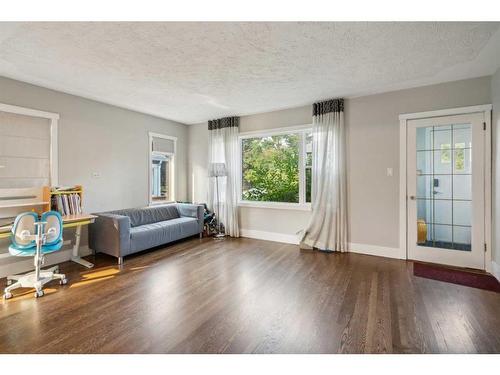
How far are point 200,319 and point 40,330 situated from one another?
1.24 metres

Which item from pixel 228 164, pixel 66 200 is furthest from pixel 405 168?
pixel 66 200

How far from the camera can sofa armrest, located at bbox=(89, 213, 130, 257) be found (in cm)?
345

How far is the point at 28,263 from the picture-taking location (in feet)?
10.6

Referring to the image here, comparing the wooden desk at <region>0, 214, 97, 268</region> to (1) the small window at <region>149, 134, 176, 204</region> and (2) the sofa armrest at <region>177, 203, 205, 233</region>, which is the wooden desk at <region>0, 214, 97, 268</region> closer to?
(1) the small window at <region>149, 134, 176, 204</region>

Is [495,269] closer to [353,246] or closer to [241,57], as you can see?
[353,246]

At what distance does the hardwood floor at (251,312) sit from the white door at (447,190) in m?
0.62

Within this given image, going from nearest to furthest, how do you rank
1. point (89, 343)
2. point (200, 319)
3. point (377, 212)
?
point (89, 343)
point (200, 319)
point (377, 212)

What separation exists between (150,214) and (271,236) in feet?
7.80

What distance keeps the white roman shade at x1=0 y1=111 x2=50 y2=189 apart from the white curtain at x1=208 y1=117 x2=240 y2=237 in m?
2.78

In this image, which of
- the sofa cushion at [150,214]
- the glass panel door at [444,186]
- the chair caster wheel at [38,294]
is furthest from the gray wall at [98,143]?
the glass panel door at [444,186]

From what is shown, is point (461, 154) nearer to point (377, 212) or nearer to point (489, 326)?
point (377, 212)
